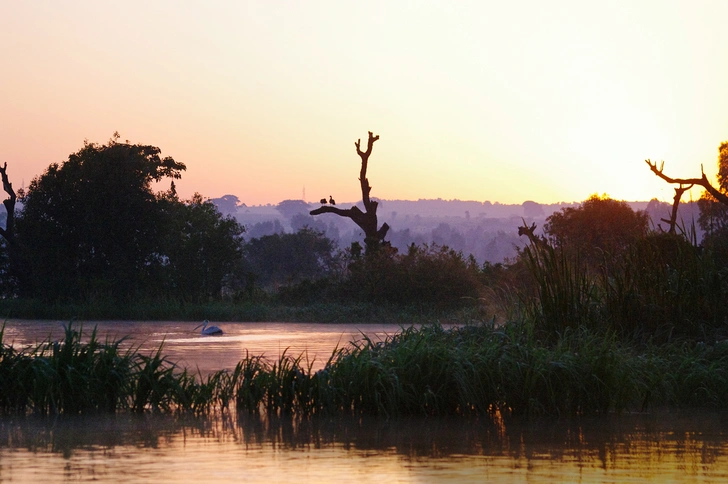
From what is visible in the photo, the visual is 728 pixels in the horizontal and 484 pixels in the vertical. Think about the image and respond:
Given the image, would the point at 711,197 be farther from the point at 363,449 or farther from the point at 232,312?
the point at 363,449

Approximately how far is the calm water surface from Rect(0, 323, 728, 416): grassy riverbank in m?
0.29

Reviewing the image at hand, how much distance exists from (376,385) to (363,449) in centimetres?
168

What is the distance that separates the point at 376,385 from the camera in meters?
9.00

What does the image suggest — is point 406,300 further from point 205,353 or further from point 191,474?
point 191,474

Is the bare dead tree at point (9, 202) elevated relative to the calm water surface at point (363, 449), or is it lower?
elevated

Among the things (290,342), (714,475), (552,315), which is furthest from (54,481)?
(290,342)

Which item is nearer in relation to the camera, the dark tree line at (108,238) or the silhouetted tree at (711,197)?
the silhouetted tree at (711,197)

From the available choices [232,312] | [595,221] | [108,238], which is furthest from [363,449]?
[595,221]

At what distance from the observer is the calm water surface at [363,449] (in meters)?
6.32

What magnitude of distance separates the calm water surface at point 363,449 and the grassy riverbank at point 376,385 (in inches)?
11.3

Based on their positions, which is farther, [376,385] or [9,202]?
[9,202]

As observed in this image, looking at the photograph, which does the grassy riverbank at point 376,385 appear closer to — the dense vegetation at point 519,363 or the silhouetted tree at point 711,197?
the dense vegetation at point 519,363

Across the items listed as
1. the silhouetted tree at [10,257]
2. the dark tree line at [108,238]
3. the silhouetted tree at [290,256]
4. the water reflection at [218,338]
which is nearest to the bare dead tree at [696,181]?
the water reflection at [218,338]

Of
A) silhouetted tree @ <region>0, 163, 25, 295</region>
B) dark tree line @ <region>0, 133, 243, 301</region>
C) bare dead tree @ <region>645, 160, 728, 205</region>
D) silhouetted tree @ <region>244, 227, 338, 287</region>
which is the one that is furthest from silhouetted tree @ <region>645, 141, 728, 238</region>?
silhouetted tree @ <region>244, 227, 338, 287</region>
